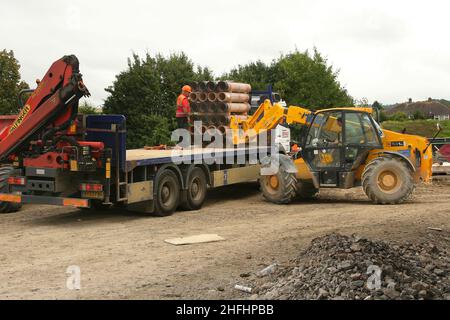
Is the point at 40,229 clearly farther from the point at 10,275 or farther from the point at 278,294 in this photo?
the point at 278,294

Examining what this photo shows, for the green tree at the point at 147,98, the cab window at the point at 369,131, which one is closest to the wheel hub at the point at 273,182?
the cab window at the point at 369,131

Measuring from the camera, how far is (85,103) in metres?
29.7

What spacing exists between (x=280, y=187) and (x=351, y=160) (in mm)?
1864

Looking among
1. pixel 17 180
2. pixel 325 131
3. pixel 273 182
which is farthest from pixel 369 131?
pixel 17 180

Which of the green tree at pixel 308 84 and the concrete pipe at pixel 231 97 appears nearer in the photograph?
the concrete pipe at pixel 231 97

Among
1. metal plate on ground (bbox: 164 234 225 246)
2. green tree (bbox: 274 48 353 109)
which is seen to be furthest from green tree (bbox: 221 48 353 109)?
metal plate on ground (bbox: 164 234 225 246)

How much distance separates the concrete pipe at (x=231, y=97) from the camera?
1625cm

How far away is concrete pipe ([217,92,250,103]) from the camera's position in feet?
53.3

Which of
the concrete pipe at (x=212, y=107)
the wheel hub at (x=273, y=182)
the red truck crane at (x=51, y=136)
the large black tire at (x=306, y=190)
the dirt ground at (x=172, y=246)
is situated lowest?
the dirt ground at (x=172, y=246)

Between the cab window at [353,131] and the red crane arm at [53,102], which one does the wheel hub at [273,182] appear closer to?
the cab window at [353,131]

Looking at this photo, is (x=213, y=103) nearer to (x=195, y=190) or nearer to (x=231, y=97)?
(x=231, y=97)

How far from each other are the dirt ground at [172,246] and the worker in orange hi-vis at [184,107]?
102 inches

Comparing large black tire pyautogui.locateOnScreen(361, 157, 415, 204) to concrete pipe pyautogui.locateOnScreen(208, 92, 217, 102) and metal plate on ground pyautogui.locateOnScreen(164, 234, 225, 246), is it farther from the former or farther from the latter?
metal plate on ground pyautogui.locateOnScreen(164, 234, 225, 246)
